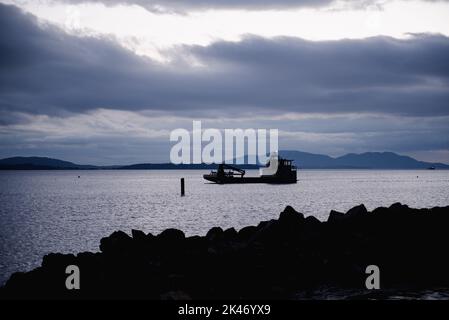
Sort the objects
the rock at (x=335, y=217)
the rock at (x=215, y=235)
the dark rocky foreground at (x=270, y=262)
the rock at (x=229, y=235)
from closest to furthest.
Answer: the dark rocky foreground at (x=270, y=262), the rock at (x=215, y=235), the rock at (x=335, y=217), the rock at (x=229, y=235)

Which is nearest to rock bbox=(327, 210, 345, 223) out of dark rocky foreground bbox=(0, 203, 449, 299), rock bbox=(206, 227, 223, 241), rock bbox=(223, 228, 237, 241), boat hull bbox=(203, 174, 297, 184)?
dark rocky foreground bbox=(0, 203, 449, 299)

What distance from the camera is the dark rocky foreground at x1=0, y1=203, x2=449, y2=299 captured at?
14.5 metres

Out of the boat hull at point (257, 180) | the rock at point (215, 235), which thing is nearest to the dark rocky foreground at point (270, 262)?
the rock at point (215, 235)

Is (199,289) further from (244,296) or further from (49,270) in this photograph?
(49,270)

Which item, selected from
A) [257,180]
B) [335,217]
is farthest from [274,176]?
[335,217]

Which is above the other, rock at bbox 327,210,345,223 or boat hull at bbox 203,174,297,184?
rock at bbox 327,210,345,223

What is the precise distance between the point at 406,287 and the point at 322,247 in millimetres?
3236

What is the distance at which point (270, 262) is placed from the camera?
15.9 metres

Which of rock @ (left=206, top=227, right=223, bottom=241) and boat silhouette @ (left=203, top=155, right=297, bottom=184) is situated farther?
boat silhouette @ (left=203, top=155, right=297, bottom=184)

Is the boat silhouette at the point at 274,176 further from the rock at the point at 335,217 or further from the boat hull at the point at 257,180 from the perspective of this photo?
the rock at the point at 335,217

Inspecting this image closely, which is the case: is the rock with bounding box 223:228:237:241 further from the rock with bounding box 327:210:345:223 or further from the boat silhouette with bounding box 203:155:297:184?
the boat silhouette with bounding box 203:155:297:184

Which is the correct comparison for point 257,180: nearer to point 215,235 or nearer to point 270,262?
point 215,235

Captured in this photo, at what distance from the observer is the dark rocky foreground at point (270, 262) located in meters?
14.5

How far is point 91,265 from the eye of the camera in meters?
16.1
